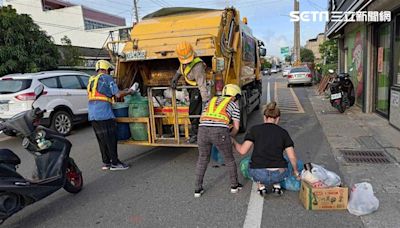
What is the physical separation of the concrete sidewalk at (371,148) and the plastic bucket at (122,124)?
357 centimetres

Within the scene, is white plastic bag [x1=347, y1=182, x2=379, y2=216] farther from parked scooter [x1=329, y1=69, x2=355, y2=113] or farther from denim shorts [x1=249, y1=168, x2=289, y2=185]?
parked scooter [x1=329, y1=69, x2=355, y2=113]

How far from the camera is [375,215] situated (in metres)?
3.55

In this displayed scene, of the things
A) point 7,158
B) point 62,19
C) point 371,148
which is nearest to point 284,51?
point 62,19

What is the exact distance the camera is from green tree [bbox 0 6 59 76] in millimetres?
12969

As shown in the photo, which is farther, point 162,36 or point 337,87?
point 337,87

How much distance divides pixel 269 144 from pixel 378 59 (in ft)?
23.3

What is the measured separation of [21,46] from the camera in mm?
13359

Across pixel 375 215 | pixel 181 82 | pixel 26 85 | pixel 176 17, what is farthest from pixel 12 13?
pixel 375 215

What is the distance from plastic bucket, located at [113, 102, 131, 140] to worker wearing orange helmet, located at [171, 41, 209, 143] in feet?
3.35

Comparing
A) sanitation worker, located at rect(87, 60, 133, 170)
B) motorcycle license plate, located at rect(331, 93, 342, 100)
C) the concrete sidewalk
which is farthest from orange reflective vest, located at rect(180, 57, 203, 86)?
motorcycle license plate, located at rect(331, 93, 342, 100)

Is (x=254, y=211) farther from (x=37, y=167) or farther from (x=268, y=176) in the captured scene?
(x=37, y=167)

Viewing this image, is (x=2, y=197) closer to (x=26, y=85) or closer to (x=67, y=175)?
(x=67, y=175)

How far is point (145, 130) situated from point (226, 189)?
1879mm

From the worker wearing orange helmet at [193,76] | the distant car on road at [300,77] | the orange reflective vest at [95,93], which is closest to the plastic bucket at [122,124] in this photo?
the orange reflective vest at [95,93]
